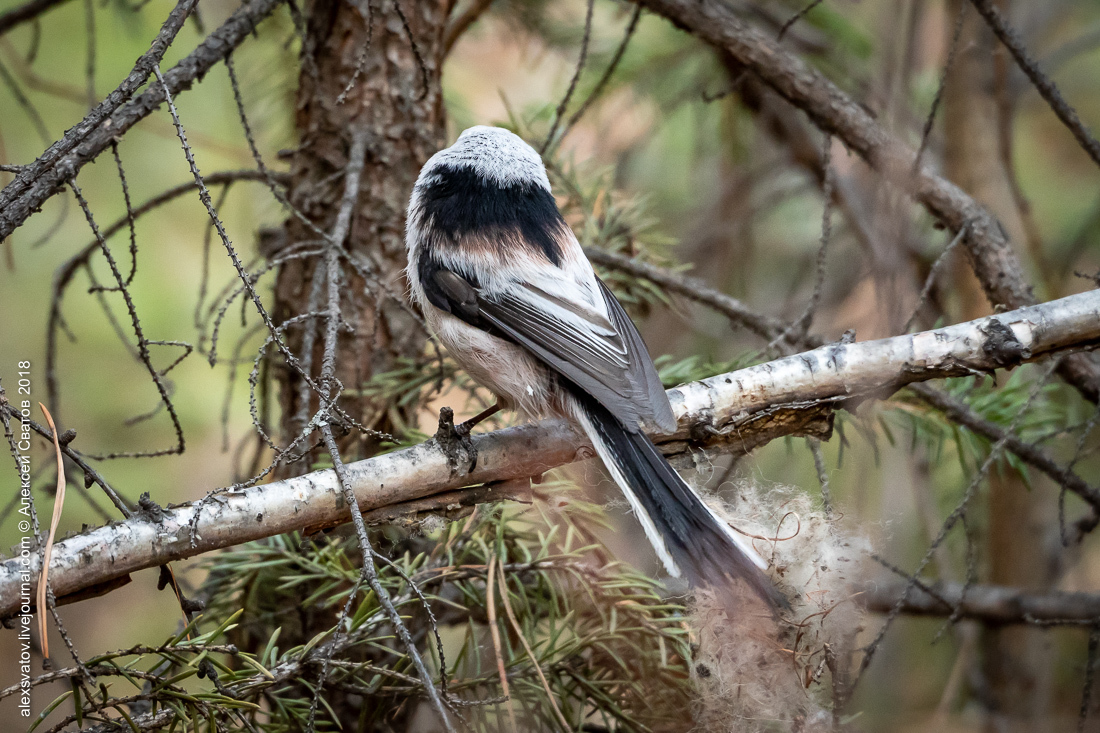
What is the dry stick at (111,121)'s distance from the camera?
1.15 m

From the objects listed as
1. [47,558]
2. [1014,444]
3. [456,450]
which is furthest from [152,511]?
[1014,444]

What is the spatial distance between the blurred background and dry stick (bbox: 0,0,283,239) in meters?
0.45

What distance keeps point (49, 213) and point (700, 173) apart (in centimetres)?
333

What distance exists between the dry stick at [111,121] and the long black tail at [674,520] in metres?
1.01

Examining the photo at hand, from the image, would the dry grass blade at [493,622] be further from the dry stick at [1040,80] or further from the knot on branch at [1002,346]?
the dry stick at [1040,80]

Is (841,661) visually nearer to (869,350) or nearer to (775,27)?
(869,350)

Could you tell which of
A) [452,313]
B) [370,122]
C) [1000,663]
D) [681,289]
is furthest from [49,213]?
[1000,663]

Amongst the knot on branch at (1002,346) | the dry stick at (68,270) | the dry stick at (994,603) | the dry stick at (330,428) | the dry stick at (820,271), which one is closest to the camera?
the dry stick at (330,428)

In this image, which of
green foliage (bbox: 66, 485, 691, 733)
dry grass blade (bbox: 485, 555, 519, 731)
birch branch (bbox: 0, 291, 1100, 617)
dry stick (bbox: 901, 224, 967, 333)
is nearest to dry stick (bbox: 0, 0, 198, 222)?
birch branch (bbox: 0, 291, 1100, 617)

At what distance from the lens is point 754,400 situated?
5.06ft

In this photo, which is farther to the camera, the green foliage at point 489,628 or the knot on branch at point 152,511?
the green foliage at point 489,628

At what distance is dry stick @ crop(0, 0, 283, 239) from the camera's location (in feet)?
3.78

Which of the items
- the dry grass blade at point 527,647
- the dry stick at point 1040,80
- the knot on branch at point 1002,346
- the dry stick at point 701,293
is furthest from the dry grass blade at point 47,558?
the dry stick at point 1040,80

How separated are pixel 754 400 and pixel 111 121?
52.2 inches
